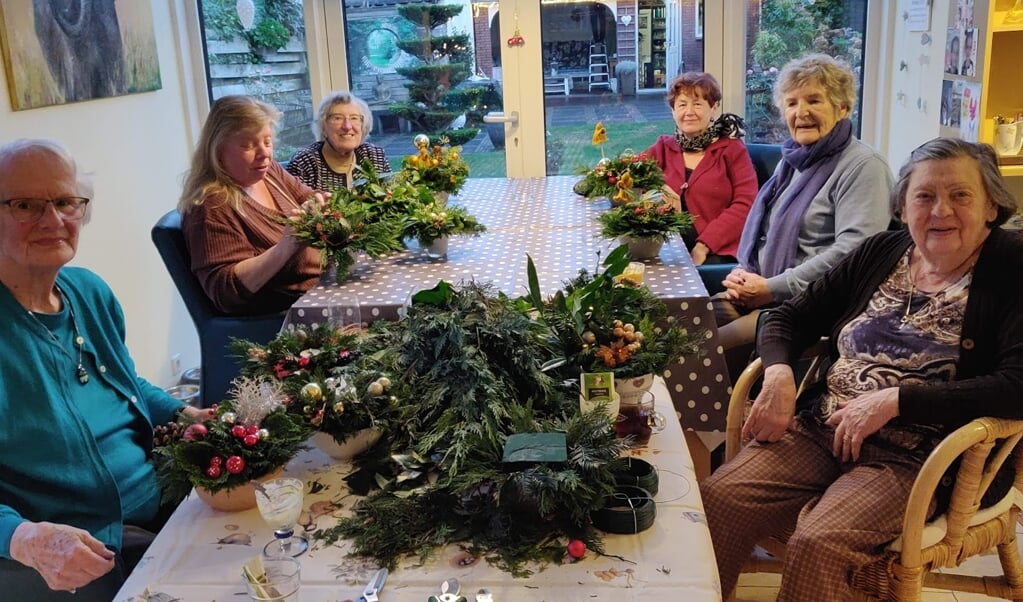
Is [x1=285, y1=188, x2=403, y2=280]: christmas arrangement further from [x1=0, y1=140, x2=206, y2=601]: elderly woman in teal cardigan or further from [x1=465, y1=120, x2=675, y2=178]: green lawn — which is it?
[x1=465, y1=120, x2=675, y2=178]: green lawn

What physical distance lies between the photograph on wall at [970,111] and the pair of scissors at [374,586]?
8.01 feet

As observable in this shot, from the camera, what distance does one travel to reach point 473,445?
1398 millimetres

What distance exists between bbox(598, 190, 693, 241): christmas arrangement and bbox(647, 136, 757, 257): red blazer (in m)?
0.85

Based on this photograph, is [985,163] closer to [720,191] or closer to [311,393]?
[311,393]

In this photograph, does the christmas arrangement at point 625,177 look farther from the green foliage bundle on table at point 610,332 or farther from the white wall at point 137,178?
the white wall at point 137,178

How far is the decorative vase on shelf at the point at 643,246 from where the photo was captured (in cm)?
266

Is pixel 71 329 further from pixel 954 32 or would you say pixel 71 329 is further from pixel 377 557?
pixel 954 32

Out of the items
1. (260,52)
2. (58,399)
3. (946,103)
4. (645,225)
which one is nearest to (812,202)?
(645,225)

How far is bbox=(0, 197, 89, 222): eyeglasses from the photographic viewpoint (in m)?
1.74

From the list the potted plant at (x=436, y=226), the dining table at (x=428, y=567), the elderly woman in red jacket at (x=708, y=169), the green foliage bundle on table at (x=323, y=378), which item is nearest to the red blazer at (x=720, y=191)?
the elderly woman in red jacket at (x=708, y=169)

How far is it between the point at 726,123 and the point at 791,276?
1.16 meters

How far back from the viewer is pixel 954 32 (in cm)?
302

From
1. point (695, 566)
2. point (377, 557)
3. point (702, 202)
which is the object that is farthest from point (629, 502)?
point (702, 202)

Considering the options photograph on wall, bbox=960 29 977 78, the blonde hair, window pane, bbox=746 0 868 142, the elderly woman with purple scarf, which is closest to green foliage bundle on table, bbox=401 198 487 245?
the blonde hair
